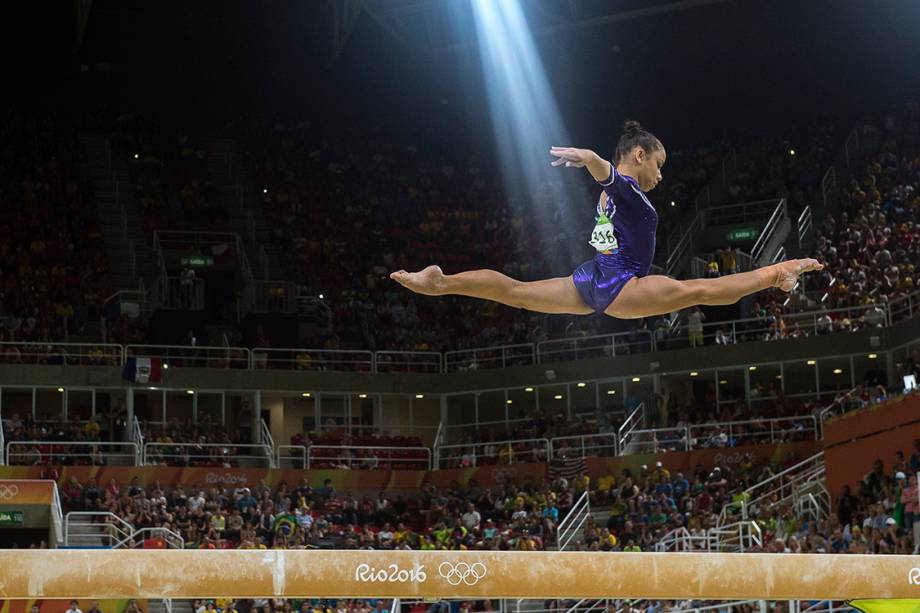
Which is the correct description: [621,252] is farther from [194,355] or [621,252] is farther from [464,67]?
[464,67]

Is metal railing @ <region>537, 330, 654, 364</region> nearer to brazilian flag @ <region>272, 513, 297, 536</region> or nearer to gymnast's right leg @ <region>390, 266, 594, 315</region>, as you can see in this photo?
brazilian flag @ <region>272, 513, 297, 536</region>

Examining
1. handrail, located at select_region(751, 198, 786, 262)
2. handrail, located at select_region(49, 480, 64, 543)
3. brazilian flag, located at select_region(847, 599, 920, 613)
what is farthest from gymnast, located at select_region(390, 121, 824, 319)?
handrail, located at select_region(751, 198, 786, 262)

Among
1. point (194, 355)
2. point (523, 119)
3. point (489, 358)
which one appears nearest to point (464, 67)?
point (523, 119)

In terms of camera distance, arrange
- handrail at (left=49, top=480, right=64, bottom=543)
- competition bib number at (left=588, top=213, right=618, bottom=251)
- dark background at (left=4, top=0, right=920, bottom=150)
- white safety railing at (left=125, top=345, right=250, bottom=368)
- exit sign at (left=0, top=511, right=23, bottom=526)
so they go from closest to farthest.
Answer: competition bib number at (left=588, top=213, right=618, bottom=251) < handrail at (left=49, top=480, right=64, bottom=543) < exit sign at (left=0, top=511, right=23, bottom=526) < white safety railing at (left=125, top=345, right=250, bottom=368) < dark background at (left=4, top=0, right=920, bottom=150)

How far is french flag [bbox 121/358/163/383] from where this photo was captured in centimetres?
3158

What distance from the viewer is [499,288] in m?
8.58

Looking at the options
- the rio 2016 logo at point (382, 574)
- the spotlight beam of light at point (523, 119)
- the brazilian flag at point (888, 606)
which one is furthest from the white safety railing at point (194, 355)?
the brazilian flag at point (888, 606)

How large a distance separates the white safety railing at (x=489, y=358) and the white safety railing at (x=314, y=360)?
7.06 ft

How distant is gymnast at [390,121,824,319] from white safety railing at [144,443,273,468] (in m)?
22.5

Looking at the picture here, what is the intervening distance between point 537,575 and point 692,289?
6.73 feet

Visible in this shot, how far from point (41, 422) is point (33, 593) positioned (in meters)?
23.4

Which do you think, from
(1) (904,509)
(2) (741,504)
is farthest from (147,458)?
(1) (904,509)

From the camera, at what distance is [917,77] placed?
35.5 meters

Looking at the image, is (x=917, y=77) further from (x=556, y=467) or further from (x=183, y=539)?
(x=183, y=539)
